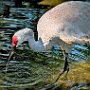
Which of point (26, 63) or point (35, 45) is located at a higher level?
point (35, 45)

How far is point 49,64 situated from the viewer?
8.68 meters

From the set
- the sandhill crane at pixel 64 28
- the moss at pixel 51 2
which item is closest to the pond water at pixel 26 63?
the sandhill crane at pixel 64 28

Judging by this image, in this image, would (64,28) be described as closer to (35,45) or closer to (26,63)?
(35,45)

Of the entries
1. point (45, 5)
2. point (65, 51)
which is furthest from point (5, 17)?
point (65, 51)

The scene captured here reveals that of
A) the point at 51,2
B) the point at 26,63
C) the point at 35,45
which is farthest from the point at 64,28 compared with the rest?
the point at 51,2

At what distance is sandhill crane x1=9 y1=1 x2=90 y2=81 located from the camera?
8.12 metres

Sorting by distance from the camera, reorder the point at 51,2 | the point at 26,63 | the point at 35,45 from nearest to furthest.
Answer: the point at 35,45 → the point at 26,63 → the point at 51,2

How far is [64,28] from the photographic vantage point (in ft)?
26.7

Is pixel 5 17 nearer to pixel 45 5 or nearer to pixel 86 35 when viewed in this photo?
pixel 45 5

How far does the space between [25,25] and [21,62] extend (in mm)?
2474

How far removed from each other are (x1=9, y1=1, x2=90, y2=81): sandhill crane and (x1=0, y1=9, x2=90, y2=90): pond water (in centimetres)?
43

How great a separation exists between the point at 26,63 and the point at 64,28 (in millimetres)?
1123

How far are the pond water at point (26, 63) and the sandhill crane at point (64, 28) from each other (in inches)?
17.0

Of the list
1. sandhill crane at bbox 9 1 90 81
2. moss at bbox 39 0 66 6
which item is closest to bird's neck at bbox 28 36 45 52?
sandhill crane at bbox 9 1 90 81
